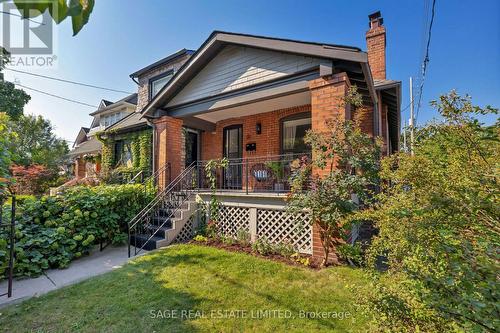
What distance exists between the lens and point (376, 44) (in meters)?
9.27

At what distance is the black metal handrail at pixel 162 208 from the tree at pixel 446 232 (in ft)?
18.7

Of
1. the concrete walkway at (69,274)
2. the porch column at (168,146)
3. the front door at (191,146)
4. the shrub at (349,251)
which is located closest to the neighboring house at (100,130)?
the front door at (191,146)

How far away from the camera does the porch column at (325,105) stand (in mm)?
4824

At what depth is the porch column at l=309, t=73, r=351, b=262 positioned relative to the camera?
482cm

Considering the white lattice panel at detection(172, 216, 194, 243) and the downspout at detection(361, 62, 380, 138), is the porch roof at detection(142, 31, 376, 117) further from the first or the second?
the white lattice panel at detection(172, 216, 194, 243)

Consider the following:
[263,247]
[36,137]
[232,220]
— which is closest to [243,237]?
[232,220]

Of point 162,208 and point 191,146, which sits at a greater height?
point 191,146

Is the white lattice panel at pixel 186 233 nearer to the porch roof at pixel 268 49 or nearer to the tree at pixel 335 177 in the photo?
the tree at pixel 335 177

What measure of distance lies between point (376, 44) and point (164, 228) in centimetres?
1021

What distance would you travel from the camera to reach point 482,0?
19.5 feet

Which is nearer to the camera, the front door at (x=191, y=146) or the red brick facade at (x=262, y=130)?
the red brick facade at (x=262, y=130)

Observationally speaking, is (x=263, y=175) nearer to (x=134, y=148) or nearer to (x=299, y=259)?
(x=299, y=259)

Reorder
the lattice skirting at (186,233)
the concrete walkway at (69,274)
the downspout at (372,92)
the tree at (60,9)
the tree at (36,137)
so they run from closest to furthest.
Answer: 1. the tree at (60,9)
2. the concrete walkway at (69,274)
3. the downspout at (372,92)
4. the lattice skirting at (186,233)
5. the tree at (36,137)

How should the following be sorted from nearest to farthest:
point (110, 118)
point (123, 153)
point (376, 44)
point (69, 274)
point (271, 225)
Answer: point (69, 274), point (271, 225), point (376, 44), point (123, 153), point (110, 118)
